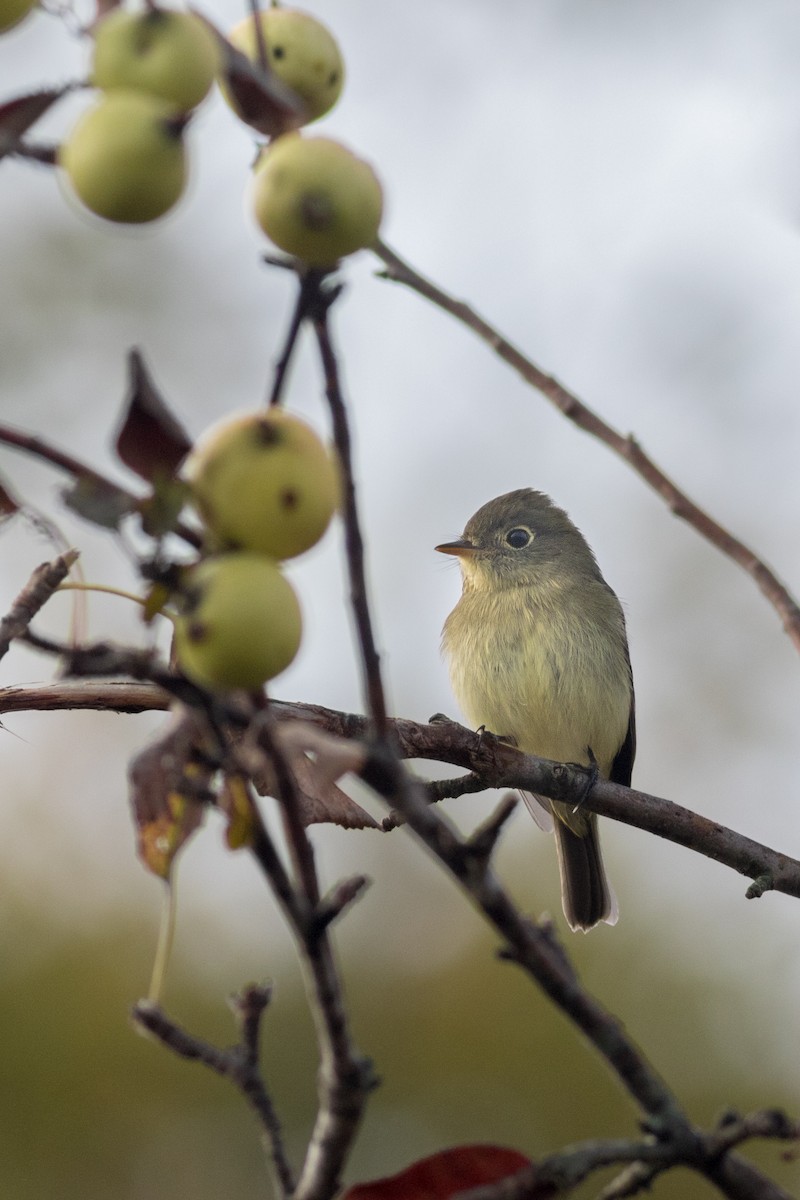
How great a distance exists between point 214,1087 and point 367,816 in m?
3.98

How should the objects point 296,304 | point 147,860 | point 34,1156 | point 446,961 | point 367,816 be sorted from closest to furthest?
1. point 296,304
2. point 147,860
3. point 367,816
4. point 34,1156
5. point 446,961

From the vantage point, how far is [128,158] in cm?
91

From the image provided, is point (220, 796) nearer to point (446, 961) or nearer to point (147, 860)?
point (147, 860)

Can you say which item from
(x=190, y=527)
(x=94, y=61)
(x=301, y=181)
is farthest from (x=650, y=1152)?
(x=94, y=61)

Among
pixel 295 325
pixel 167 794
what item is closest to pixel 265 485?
pixel 295 325

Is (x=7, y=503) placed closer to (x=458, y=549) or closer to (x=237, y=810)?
(x=237, y=810)

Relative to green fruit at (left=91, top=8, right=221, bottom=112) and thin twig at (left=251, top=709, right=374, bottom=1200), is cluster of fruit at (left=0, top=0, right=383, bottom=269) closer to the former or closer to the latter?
green fruit at (left=91, top=8, right=221, bottom=112)

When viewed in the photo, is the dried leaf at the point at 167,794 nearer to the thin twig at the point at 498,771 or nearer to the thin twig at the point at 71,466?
the thin twig at the point at 71,466

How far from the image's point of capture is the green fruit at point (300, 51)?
1.08m

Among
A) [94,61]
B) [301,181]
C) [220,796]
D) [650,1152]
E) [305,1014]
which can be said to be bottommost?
[650,1152]

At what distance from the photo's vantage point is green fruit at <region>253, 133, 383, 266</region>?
911 mm

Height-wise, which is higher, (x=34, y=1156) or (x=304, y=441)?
(x=34, y=1156)

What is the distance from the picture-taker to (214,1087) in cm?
552

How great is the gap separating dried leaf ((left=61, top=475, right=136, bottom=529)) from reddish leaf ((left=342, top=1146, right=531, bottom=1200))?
2.06 feet
